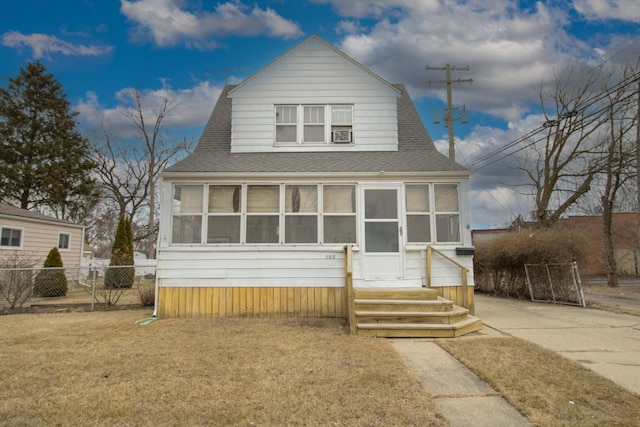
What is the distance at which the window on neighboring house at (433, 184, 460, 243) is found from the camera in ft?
27.5

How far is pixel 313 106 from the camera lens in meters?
10.0

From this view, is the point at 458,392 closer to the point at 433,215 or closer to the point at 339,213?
the point at 433,215

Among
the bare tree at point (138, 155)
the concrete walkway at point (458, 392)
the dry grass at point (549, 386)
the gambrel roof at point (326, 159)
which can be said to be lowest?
the concrete walkway at point (458, 392)

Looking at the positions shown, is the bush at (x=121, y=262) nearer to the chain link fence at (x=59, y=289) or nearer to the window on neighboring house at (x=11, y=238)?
the chain link fence at (x=59, y=289)

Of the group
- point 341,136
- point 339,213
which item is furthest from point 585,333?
point 341,136

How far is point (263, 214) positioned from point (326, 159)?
2.10 m

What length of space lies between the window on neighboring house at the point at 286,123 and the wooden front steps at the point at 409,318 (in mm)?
4931

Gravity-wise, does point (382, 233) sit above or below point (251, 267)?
above

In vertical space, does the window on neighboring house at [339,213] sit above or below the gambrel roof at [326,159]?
below

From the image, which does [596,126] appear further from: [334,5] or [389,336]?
[389,336]

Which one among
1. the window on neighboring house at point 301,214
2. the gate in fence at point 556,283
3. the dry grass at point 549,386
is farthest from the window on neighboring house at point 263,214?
the gate in fence at point 556,283

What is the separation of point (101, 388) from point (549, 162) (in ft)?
74.3

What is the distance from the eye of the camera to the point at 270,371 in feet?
14.4

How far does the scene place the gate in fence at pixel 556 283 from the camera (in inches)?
426
